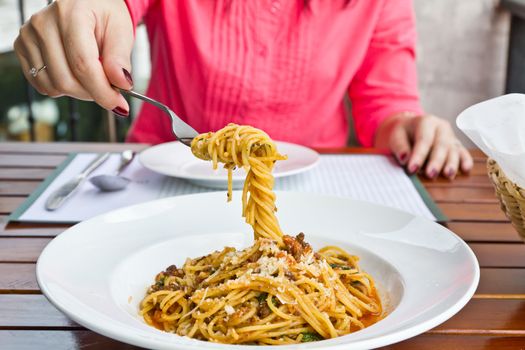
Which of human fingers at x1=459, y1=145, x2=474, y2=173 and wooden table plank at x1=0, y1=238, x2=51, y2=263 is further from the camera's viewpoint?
human fingers at x1=459, y1=145, x2=474, y2=173

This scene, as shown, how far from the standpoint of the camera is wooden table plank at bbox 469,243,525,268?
110 cm

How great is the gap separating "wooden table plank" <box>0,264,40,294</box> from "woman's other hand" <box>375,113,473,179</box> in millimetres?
928

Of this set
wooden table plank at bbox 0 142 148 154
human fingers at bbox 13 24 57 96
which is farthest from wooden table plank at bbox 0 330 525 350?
wooden table plank at bbox 0 142 148 154

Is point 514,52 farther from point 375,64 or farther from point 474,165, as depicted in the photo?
point 474,165

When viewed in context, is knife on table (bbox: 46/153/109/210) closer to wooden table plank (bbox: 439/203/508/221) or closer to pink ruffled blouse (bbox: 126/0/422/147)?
pink ruffled blouse (bbox: 126/0/422/147)

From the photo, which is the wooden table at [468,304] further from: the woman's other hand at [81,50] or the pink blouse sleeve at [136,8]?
the pink blouse sleeve at [136,8]

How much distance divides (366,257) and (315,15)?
3.67 ft

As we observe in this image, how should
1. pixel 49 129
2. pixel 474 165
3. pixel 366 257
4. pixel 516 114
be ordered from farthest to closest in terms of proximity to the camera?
pixel 49 129 → pixel 474 165 → pixel 366 257 → pixel 516 114

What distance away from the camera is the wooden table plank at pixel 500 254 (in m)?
1.10

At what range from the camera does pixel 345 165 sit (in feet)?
5.46

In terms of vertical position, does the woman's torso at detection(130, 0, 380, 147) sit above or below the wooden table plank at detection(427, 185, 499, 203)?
above

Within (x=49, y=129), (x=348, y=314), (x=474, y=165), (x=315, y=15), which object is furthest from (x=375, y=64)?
(x=49, y=129)

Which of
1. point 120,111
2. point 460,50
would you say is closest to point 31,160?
point 120,111

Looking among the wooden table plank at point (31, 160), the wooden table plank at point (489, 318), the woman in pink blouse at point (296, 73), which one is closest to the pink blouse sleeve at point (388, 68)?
the woman in pink blouse at point (296, 73)
